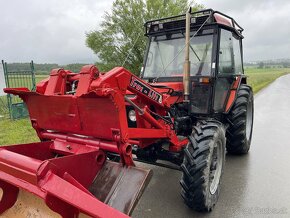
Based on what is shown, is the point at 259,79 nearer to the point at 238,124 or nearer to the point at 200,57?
the point at 238,124

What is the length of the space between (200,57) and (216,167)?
1.63 m

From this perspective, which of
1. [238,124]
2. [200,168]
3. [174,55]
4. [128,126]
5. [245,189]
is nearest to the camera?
[200,168]

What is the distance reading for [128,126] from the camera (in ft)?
12.2

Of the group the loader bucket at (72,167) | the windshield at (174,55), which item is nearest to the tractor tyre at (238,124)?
the windshield at (174,55)

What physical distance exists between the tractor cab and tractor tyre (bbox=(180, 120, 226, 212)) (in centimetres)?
76

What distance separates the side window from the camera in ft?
15.5

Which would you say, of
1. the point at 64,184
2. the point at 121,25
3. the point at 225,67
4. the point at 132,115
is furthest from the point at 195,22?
the point at 121,25

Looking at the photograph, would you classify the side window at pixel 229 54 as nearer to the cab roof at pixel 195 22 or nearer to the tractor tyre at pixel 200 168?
the cab roof at pixel 195 22

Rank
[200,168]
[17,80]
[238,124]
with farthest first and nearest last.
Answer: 1. [17,80]
2. [238,124]
3. [200,168]

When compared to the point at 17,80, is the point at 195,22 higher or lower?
higher

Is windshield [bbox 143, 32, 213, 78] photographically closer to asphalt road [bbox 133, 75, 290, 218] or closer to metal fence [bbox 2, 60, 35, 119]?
asphalt road [bbox 133, 75, 290, 218]

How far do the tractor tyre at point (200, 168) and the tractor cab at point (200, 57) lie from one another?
0.76 meters

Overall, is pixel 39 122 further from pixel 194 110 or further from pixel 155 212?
pixel 194 110

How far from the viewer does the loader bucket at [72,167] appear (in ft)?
7.63
